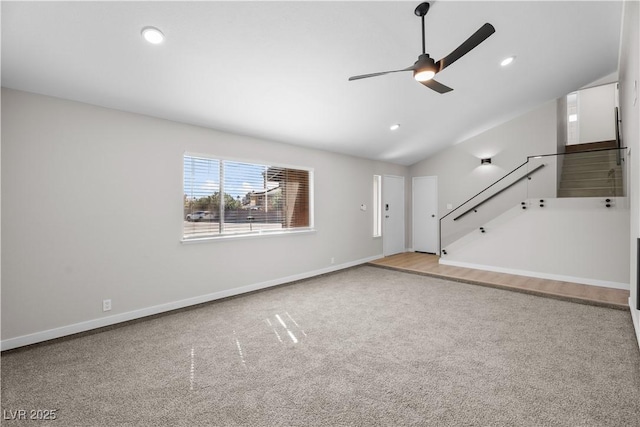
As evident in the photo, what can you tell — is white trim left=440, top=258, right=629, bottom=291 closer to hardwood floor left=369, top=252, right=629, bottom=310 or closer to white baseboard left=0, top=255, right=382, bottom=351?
hardwood floor left=369, top=252, right=629, bottom=310

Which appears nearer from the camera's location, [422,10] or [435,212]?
[422,10]

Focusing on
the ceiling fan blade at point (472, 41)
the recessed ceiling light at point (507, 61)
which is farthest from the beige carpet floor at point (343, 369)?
the recessed ceiling light at point (507, 61)

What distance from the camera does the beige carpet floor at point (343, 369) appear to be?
1.85 metres

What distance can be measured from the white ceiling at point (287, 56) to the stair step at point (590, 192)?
1.89 meters

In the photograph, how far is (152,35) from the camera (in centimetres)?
228

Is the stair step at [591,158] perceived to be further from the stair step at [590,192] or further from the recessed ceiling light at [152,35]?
the recessed ceiling light at [152,35]

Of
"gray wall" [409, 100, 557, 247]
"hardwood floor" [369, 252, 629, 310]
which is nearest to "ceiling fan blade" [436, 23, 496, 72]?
"hardwood floor" [369, 252, 629, 310]

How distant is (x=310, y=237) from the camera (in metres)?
5.33

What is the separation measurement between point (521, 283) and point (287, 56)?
502 centimetres

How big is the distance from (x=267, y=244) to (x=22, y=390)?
3031 mm

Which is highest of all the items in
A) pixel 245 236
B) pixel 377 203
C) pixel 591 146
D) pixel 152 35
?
pixel 591 146

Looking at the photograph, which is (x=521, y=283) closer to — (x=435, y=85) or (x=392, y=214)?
(x=392, y=214)

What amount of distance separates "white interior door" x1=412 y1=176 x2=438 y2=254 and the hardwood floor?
107 centimetres

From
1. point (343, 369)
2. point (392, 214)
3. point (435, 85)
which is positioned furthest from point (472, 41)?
point (392, 214)
